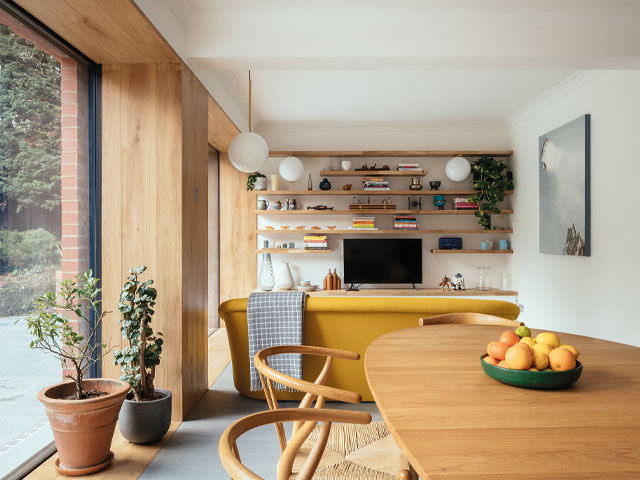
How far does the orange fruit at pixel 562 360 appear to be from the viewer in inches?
47.2

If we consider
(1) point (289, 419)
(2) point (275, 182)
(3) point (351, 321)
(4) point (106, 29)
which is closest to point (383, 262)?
(2) point (275, 182)

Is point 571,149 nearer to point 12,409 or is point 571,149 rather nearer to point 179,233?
point 179,233

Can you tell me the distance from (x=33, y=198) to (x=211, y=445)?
168cm

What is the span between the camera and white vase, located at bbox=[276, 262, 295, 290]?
20.0ft

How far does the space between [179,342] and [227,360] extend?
156cm

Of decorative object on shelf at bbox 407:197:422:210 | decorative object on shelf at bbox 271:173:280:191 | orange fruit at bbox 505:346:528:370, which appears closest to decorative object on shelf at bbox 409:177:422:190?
decorative object on shelf at bbox 407:197:422:210

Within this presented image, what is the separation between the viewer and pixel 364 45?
10.3ft

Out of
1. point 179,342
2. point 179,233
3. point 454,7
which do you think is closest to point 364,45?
point 454,7

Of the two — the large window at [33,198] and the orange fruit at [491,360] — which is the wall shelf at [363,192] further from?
the orange fruit at [491,360]

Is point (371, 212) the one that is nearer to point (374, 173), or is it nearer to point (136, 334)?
point (374, 173)

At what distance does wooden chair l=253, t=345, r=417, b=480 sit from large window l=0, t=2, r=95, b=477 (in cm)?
151

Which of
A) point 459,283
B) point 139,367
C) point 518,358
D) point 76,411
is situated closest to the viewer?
point 518,358

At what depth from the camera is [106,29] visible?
2539 millimetres

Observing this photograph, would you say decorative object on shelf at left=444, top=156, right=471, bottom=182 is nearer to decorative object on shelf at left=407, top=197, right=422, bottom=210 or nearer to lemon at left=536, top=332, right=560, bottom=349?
decorative object on shelf at left=407, top=197, right=422, bottom=210
